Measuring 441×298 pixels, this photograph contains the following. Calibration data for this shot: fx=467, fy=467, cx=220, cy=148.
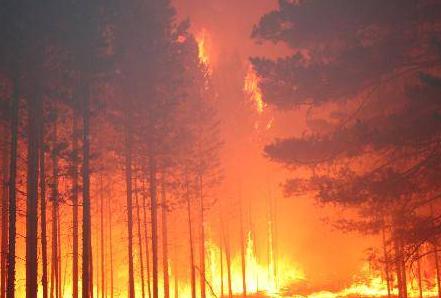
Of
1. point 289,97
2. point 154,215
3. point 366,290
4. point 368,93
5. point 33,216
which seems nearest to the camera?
point 368,93

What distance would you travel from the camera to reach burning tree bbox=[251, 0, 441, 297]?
12595 millimetres

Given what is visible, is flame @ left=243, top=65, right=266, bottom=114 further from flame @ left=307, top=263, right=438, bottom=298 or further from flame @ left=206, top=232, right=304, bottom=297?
flame @ left=307, top=263, right=438, bottom=298

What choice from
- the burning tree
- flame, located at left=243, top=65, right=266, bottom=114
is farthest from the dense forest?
flame, located at left=243, top=65, right=266, bottom=114

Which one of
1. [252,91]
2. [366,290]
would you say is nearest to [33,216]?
[252,91]

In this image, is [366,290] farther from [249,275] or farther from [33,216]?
[33,216]

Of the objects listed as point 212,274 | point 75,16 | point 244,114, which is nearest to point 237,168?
point 244,114

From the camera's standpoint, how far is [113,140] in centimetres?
2488

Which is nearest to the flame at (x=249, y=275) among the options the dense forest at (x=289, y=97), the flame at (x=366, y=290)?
the flame at (x=366, y=290)

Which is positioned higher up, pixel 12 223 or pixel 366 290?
pixel 12 223

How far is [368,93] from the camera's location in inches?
576

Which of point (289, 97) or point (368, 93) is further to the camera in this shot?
point (289, 97)

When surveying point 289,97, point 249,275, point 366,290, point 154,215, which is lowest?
point 366,290

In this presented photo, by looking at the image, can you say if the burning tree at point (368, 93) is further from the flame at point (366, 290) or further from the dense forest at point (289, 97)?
the flame at point (366, 290)

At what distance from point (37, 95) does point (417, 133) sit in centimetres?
1319
